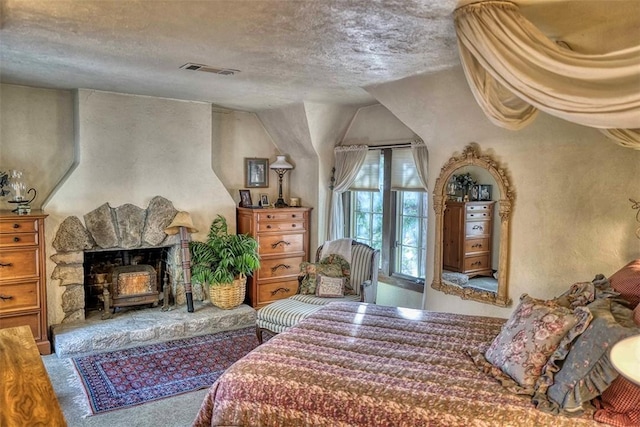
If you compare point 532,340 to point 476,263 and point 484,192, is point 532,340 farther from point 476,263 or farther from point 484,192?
point 484,192

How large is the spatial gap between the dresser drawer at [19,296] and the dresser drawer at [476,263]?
3810 millimetres

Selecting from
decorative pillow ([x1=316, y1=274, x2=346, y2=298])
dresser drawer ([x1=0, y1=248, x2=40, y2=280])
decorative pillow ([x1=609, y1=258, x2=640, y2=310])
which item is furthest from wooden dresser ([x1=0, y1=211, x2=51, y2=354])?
decorative pillow ([x1=609, y1=258, x2=640, y2=310])

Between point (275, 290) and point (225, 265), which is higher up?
point (225, 265)

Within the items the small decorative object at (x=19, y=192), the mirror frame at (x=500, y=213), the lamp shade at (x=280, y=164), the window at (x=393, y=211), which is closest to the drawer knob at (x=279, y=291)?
the window at (x=393, y=211)

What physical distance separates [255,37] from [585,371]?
8.00 feet

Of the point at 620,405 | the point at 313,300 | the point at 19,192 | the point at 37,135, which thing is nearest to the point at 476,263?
the point at 313,300

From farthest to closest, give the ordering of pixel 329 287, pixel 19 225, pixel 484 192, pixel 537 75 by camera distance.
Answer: pixel 329 287, pixel 19 225, pixel 484 192, pixel 537 75

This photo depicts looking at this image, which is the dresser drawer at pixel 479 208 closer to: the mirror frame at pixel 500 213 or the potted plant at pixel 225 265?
the mirror frame at pixel 500 213

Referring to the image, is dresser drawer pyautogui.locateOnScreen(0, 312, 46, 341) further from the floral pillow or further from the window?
the window

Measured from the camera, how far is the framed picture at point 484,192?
3.54m

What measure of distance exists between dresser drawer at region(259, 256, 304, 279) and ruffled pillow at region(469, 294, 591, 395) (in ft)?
11.1

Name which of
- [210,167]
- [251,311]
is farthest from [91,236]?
[251,311]

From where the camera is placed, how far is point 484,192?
11.8ft

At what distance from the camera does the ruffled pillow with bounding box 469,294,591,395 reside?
202 cm
